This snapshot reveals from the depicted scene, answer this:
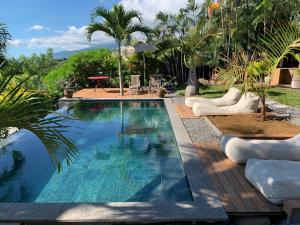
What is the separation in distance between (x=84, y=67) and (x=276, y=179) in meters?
15.7

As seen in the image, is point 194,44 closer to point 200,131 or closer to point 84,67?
point 84,67

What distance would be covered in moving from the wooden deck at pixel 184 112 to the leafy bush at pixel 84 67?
27.5 ft

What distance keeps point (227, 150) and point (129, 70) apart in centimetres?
1364

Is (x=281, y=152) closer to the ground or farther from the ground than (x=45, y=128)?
closer to the ground

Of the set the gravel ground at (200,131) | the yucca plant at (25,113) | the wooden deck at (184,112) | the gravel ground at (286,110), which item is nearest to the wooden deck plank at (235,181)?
the gravel ground at (200,131)

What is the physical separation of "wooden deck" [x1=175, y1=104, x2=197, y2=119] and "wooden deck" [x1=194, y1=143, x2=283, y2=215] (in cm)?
349

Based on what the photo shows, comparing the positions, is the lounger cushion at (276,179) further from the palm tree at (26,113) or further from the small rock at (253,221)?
the palm tree at (26,113)

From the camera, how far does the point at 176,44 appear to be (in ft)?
47.5

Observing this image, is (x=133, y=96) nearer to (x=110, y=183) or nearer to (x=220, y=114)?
(x=220, y=114)

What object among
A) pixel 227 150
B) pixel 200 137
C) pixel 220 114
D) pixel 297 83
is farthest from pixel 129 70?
pixel 227 150

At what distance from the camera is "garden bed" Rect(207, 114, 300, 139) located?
6312 millimetres

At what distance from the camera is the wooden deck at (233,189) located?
3437 millimetres

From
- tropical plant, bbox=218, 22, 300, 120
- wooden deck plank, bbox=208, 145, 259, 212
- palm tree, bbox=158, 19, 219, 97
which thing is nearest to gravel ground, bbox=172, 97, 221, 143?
wooden deck plank, bbox=208, 145, 259, 212

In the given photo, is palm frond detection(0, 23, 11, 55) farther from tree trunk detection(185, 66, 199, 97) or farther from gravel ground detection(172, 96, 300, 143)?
tree trunk detection(185, 66, 199, 97)
